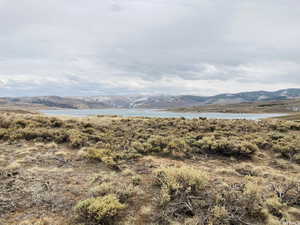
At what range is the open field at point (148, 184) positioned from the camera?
4.50m

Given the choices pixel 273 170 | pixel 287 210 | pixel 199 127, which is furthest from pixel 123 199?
pixel 199 127

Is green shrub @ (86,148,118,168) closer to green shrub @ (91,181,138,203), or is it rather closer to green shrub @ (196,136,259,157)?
green shrub @ (91,181,138,203)

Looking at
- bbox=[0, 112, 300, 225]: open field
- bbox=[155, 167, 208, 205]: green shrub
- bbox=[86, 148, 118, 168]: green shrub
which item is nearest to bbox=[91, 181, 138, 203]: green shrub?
bbox=[0, 112, 300, 225]: open field

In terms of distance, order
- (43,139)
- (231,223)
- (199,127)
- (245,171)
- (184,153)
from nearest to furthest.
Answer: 1. (231,223)
2. (245,171)
3. (184,153)
4. (43,139)
5. (199,127)

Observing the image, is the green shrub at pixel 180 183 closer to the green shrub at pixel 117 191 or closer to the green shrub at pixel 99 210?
the green shrub at pixel 117 191

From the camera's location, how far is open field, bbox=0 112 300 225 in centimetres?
450

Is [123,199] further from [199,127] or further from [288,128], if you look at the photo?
[288,128]

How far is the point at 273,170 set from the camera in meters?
8.38

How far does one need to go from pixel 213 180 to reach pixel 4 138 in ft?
42.6

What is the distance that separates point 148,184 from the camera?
6336 millimetres

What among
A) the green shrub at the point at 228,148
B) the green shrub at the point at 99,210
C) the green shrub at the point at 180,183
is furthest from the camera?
the green shrub at the point at 228,148

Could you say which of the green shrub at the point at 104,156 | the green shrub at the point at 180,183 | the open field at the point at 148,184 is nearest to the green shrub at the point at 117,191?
the open field at the point at 148,184

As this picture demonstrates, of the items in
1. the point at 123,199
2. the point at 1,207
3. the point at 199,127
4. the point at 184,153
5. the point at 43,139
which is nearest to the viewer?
the point at 1,207

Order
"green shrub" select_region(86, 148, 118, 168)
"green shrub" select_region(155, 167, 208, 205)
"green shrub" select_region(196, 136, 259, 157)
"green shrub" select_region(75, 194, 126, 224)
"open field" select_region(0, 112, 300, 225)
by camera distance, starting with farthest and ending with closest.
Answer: "green shrub" select_region(196, 136, 259, 157)
"green shrub" select_region(86, 148, 118, 168)
"green shrub" select_region(155, 167, 208, 205)
"open field" select_region(0, 112, 300, 225)
"green shrub" select_region(75, 194, 126, 224)
